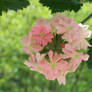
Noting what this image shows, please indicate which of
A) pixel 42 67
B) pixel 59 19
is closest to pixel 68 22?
pixel 59 19

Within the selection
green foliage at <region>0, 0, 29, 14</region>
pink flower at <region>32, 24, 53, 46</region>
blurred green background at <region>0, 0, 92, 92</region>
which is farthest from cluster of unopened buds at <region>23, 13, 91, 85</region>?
blurred green background at <region>0, 0, 92, 92</region>

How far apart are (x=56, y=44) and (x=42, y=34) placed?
5cm

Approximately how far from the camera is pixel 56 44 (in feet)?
3.20

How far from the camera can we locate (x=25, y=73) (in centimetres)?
405

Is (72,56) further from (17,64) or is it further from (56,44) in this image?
(17,64)

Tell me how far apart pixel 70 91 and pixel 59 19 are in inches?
97.4

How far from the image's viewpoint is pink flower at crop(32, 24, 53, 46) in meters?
0.97

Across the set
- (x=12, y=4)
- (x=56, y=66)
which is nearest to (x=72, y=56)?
→ (x=56, y=66)

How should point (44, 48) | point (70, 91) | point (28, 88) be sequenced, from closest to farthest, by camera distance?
point (44, 48) < point (70, 91) < point (28, 88)

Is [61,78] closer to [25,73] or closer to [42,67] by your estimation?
[42,67]

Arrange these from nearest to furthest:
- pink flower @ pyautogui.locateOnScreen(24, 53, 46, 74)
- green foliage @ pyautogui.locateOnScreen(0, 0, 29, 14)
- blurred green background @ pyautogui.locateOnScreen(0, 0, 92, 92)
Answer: green foliage @ pyautogui.locateOnScreen(0, 0, 29, 14)
pink flower @ pyautogui.locateOnScreen(24, 53, 46, 74)
blurred green background @ pyautogui.locateOnScreen(0, 0, 92, 92)

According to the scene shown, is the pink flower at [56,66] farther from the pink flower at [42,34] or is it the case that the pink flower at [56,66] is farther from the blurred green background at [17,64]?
the blurred green background at [17,64]

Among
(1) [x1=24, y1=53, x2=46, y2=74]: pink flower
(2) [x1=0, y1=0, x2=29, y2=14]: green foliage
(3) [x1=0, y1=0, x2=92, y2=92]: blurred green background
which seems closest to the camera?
(2) [x1=0, y1=0, x2=29, y2=14]: green foliage

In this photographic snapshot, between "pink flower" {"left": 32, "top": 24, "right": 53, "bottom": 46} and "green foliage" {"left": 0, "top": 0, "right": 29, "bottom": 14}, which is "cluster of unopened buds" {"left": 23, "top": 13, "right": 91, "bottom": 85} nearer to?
"pink flower" {"left": 32, "top": 24, "right": 53, "bottom": 46}
